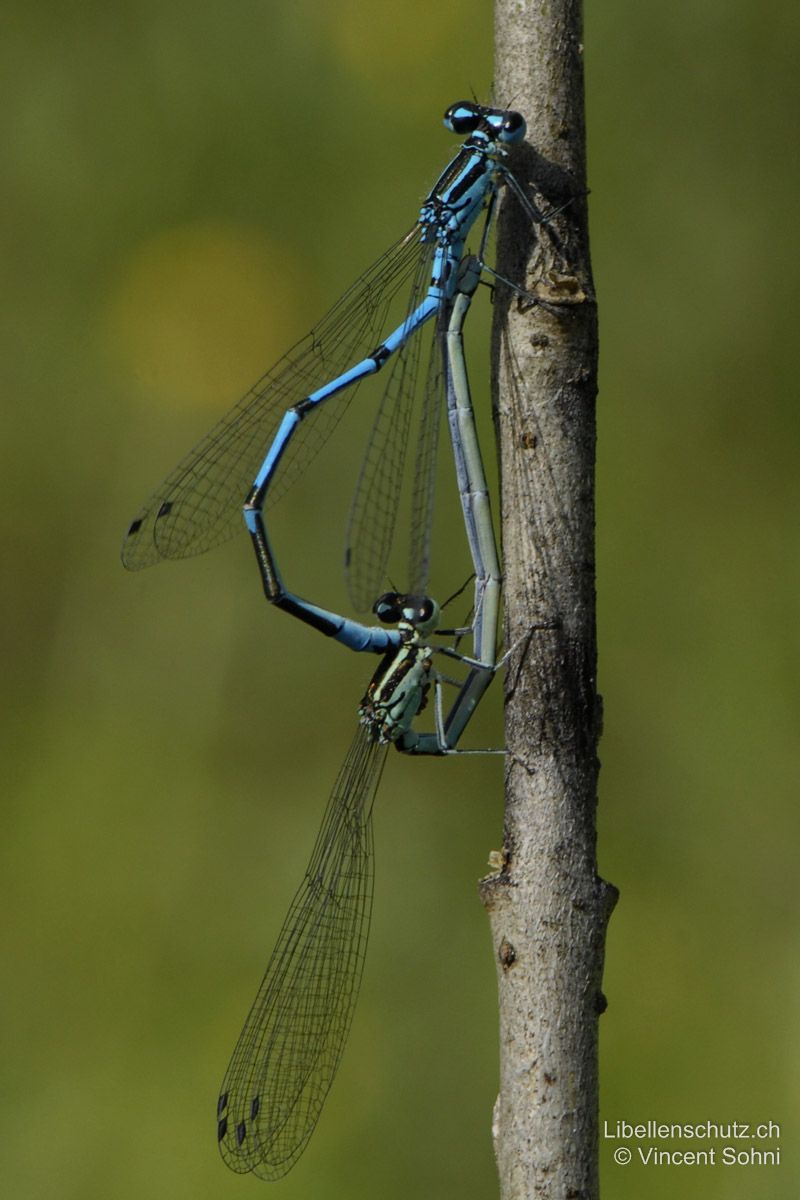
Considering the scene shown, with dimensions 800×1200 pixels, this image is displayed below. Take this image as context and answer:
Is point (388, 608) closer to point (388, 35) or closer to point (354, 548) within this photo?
point (354, 548)

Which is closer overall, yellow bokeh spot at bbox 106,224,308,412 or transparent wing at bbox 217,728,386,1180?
transparent wing at bbox 217,728,386,1180

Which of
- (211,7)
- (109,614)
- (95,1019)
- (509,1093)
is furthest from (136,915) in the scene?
(211,7)

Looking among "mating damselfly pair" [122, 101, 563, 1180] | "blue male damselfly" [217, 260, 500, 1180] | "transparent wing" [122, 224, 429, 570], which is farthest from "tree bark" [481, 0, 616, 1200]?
"transparent wing" [122, 224, 429, 570]

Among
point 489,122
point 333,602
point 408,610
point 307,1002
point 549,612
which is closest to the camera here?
point 549,612

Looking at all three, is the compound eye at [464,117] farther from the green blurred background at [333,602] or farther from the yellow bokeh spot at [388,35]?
the yellow bokeh spot at [388,35]

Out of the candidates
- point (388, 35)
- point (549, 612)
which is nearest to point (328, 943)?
point (549, 612)

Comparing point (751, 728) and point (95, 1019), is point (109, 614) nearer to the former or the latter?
point (95, 1019)

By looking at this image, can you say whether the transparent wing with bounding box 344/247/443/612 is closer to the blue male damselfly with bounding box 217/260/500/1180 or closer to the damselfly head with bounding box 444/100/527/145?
the blue male damselfly with bounding box 217/260/500/1180
